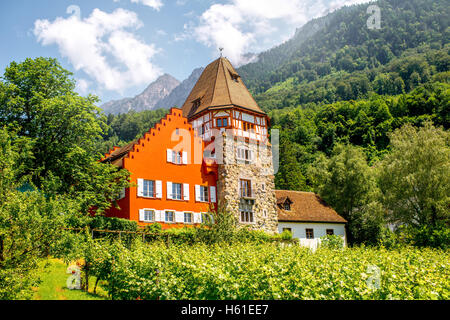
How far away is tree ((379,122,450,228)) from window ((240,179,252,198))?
14.8 m

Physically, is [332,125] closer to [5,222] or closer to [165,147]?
[165,147]

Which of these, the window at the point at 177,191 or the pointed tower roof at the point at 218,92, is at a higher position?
the pointed tower roof at the point at 218,92

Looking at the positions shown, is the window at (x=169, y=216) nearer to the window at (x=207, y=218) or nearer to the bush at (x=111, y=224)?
the bush at (x=111, y=224)

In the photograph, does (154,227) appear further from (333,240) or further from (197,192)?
(333,240)

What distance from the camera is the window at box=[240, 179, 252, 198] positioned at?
117ft

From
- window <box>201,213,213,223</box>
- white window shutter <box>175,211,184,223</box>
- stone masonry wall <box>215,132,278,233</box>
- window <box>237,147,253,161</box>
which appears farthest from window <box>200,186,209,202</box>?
window <box>201,213,213,223</box>

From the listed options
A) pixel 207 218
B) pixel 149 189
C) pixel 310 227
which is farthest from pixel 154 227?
pixel 310 227

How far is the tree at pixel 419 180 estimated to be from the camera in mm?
37219

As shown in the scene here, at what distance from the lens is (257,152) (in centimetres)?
3800

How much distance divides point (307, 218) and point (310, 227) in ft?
3.19

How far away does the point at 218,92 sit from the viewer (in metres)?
39.0

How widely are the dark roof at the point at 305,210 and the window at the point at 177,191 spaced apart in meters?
11.1

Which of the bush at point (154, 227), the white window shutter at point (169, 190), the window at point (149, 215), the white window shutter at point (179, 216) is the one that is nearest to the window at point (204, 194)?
the white window shutter at point (179, 216)

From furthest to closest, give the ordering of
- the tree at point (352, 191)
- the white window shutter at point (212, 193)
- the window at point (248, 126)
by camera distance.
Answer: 1. the tree at point (352, 191)
2. the window at point (248, 126)
3. the white window shutter at point (212, 193)
